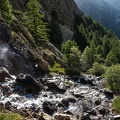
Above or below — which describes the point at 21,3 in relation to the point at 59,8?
below

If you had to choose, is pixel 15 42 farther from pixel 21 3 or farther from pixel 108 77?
pixel 21 3

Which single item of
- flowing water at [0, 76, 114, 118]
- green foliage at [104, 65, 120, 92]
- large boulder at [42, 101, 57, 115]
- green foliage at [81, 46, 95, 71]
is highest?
green foliage at [81, 46, 95, 71]

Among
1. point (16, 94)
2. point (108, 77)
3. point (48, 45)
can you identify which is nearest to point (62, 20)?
point (48, 45)

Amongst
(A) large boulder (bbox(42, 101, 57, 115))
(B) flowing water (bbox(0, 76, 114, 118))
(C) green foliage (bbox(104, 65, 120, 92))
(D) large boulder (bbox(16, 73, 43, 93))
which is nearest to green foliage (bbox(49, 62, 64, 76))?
(C) green foliage (bbox(104, 65, 120, 92))

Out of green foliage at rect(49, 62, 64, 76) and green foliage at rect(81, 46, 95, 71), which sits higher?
green foliage at rect(81, 46, 95, 71)

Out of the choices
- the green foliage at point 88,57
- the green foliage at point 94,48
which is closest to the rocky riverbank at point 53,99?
the green foliage at point 94,48

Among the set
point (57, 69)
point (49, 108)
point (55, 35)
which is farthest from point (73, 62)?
point (55, 35)

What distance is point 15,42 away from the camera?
56.2 metres

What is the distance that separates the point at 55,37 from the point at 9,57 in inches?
2779

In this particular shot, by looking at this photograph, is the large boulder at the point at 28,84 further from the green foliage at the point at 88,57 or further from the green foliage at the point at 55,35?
the green foliage at the point at 55,35

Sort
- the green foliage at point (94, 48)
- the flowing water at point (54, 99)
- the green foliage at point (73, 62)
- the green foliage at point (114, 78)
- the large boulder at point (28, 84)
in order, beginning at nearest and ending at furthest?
the flowing water at point (54, 99)
the large boulder at point (28, 84)
the green foliage at point (114, 78)
the green foliage at point (73, 62)
the green foliage at point (94, 48)

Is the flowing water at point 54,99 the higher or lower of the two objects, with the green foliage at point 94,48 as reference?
lower

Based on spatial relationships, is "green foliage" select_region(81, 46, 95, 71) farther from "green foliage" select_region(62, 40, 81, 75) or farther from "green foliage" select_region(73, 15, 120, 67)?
"green foliage" select_region(62, 40, 81, 75)

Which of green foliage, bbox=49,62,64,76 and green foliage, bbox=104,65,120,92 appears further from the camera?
green foliage, bbox=49,62,64,76
